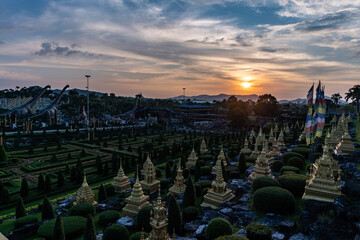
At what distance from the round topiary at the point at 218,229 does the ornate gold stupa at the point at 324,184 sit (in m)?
6.28

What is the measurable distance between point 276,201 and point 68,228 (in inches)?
565

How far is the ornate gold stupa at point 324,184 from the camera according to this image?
584 inches

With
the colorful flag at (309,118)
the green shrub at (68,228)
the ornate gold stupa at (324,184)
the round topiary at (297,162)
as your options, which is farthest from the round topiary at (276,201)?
the green shrub at (68,228)

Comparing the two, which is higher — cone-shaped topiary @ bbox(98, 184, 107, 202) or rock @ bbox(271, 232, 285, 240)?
A: rock @ bbox(271, 232, 285, 240)

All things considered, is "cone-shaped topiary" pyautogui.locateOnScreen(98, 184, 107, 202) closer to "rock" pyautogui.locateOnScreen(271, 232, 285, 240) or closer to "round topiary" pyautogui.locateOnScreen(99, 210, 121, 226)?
"round topiary" pyautogui.locateOnScreen(99, 210, 121, 226)

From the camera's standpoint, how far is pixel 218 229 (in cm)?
1302

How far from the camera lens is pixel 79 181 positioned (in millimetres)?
27406

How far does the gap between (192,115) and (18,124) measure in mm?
65125

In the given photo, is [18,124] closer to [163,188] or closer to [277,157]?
[163,188]

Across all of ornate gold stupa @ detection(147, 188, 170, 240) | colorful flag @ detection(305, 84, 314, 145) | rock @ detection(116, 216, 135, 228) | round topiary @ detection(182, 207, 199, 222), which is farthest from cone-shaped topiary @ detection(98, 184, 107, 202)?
colorful flag @ detection(305, 84, 314, 145)

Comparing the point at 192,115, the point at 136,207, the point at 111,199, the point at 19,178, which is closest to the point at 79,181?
the point at 111,199

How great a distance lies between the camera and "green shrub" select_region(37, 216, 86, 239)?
1573 cm

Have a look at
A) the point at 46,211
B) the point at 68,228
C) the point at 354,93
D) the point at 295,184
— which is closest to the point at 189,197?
the point at 295,184

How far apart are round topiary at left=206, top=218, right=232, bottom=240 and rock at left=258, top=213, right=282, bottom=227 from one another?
285 centimetres
